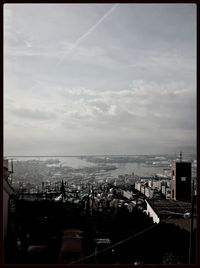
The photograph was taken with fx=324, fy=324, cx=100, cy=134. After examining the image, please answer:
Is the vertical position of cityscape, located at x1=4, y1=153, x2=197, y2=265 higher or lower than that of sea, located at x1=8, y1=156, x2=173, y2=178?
lower

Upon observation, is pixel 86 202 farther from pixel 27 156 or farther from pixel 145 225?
pixel 27 156

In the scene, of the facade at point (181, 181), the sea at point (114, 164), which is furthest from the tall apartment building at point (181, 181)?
the sea at point (114, 164)

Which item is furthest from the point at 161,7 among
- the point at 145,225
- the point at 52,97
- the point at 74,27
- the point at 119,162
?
the point at 145,225

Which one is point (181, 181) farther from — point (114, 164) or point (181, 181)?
point (114, 164)

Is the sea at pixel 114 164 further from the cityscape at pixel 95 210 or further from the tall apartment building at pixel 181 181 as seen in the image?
the tall apartment building at pixel 181 181

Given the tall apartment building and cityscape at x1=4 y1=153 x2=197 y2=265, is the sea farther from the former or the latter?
the tall apartment building

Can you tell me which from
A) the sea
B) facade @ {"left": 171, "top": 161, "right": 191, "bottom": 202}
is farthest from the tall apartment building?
the sea

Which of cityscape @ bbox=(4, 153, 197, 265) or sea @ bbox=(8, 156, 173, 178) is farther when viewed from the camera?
sea @ bbox=(8, 156, 173, 178)

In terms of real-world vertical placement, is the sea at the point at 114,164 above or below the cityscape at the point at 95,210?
above

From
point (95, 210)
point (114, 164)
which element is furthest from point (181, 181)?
point (95, 210)
